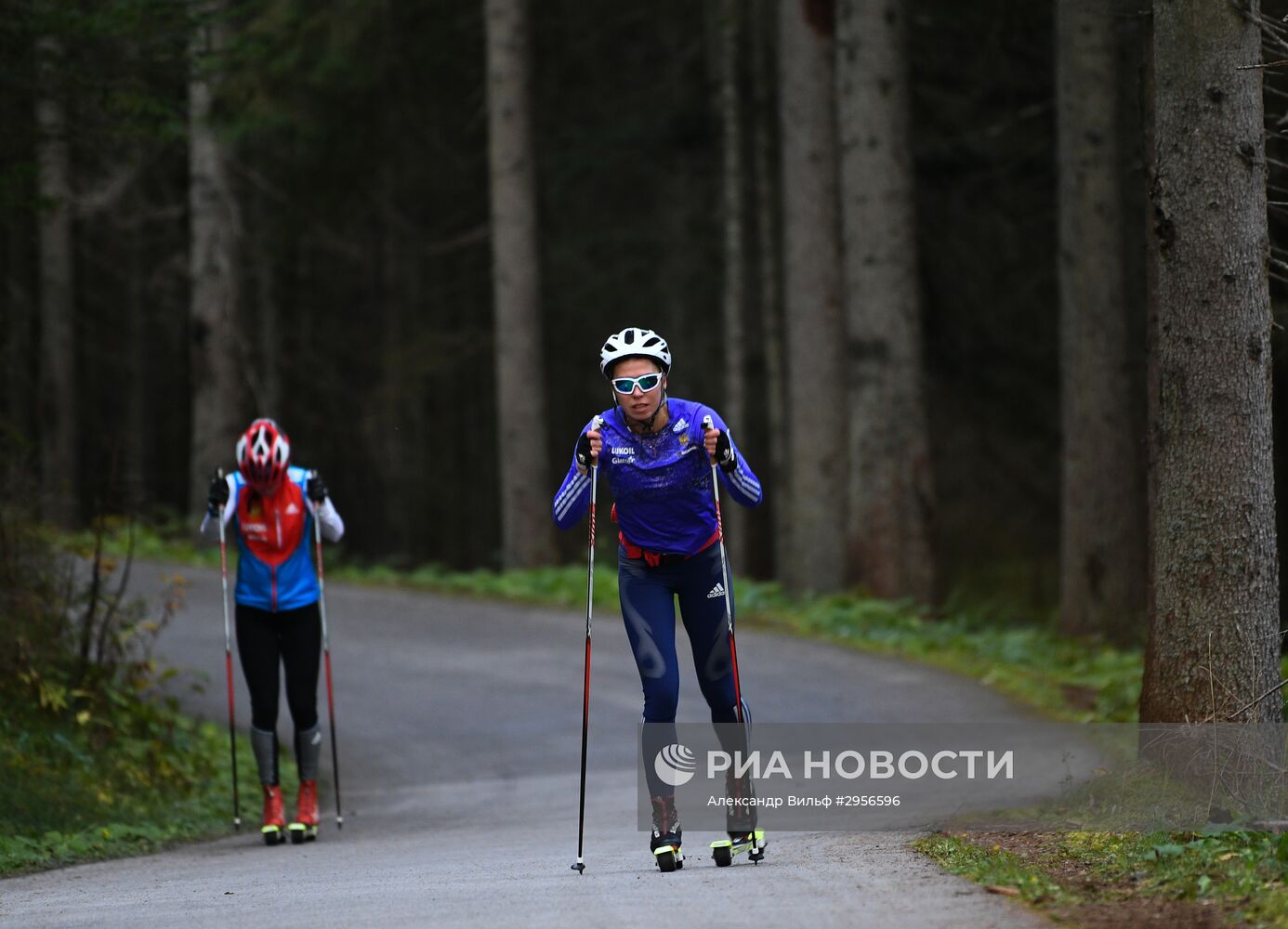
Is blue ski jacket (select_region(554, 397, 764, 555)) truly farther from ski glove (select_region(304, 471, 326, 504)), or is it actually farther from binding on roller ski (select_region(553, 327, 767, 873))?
ski glove (select_region(304, 471, 326, 504))

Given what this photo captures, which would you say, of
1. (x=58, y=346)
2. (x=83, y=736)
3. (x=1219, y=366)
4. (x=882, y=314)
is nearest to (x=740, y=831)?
(x=1219, y=366)

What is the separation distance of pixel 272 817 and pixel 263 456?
223 centimetres

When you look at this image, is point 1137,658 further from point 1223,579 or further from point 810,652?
point 1223,579

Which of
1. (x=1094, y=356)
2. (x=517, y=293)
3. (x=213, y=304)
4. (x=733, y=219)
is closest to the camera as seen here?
(x=1094, y=356)

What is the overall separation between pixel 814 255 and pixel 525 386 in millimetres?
4637

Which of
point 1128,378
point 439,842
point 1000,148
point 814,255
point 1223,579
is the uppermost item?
point 1000,148

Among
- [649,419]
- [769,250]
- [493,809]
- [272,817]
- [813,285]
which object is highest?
[769,250]

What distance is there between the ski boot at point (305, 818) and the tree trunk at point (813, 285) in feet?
40.8

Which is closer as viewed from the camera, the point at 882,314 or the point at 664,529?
the point at 664,529

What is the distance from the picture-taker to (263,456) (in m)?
11.0

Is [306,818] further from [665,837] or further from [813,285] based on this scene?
[813,285]

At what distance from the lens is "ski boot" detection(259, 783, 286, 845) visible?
1116cm

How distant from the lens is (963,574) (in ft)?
109

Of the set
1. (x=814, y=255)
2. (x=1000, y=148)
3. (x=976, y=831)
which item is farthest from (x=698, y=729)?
(x=1000, y=148)
